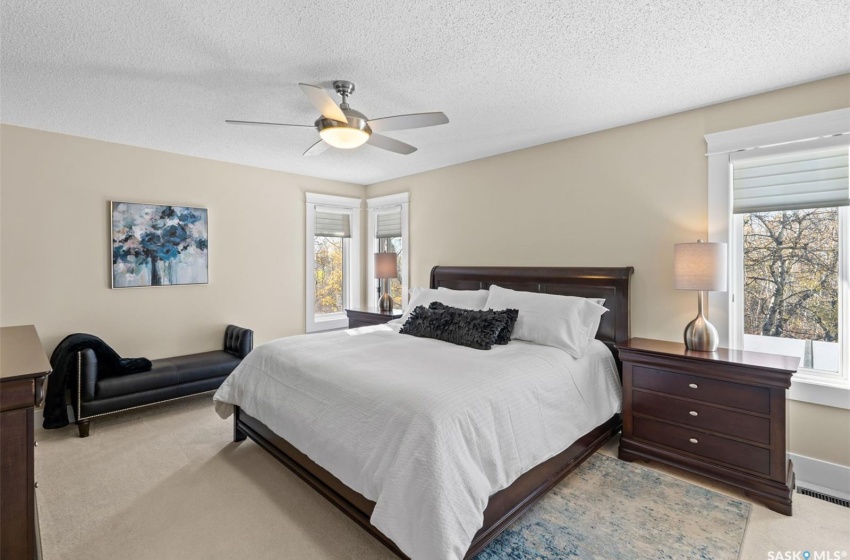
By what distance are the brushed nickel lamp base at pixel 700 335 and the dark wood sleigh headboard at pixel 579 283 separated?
0.54 meters

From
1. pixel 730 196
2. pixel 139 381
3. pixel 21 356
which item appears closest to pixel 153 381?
pixel 139 381

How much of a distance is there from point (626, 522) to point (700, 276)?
1637 mm

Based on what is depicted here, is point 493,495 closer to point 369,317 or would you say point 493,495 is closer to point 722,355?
point 722,355

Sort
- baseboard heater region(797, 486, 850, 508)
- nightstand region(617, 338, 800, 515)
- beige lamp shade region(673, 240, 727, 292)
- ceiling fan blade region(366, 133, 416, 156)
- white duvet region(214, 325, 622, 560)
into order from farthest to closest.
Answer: ceiling fan blade region(366, 133, 416, 156) → beige lamp shade region(673, 240, 727, 292) → baseboard heater region(797, 486, 850, 508) → nightstand region(617, 338, 800, 515) → white duvet region(214, 325, 622, 560)

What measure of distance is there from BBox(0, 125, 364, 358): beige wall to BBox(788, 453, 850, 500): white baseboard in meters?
4.93

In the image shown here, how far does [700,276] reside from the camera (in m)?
2.69

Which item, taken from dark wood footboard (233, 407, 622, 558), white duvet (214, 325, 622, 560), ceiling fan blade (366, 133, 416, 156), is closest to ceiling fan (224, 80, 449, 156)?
ceiling fan blade (366, 133, 416, 156)

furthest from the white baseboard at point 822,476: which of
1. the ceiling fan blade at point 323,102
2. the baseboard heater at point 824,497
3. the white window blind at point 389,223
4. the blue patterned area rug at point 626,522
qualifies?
the white window blind at point 389,223

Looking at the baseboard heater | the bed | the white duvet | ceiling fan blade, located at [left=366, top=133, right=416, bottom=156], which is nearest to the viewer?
the white duvet

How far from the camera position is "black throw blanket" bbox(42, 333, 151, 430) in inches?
128

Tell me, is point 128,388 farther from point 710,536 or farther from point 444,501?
point 710,536

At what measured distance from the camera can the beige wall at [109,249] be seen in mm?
3396

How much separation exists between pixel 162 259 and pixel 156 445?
192 centimetres

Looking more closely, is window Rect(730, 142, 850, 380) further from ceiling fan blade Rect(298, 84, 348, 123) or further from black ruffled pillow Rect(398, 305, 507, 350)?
ceiling fan blade Rect(298, 84, 348, 123)
